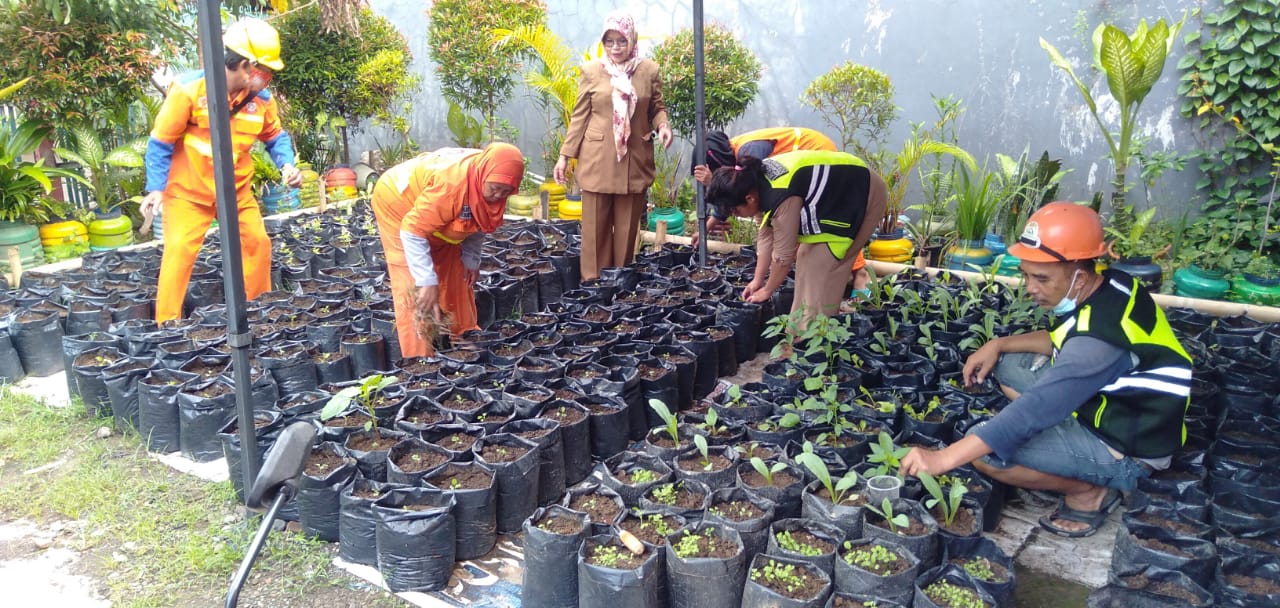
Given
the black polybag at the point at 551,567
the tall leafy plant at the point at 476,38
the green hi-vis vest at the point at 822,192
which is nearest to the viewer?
the black polybag at the point at 551,567

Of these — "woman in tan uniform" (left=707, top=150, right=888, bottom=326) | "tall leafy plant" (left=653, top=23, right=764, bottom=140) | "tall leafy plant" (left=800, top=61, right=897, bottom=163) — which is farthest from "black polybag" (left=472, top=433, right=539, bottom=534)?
"tall leafy plant" (left=800, top=61, right=897, bottom=163)

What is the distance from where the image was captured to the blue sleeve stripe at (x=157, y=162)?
445 cm

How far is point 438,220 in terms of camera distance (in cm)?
387

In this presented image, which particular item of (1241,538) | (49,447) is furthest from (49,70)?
(1241,538)

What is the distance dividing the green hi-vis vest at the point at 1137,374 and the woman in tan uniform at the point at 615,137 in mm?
2958

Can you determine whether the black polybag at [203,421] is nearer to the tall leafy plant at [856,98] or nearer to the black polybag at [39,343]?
the black polybag at [39,343]

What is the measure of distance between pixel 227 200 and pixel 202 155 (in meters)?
2.47

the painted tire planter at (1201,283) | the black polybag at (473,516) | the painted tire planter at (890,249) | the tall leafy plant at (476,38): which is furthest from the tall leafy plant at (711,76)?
the black polybag at (473,516)

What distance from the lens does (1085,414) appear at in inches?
113

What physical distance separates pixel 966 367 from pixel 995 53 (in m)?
3.99

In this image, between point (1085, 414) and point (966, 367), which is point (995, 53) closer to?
point (966, 367)

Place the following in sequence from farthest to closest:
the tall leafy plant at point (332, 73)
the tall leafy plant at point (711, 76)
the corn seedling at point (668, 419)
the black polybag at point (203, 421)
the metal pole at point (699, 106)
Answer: the tall leafy plant at point (332, 73) → the tall leafy plant at point (711, 76) → the metal pole at point (699, 106) → the black polybag at point (203, 421) → the corn seedling at point (668, 419)

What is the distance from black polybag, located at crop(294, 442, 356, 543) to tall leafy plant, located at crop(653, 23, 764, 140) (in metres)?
4.32

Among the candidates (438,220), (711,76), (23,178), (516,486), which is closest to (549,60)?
(711,76)
